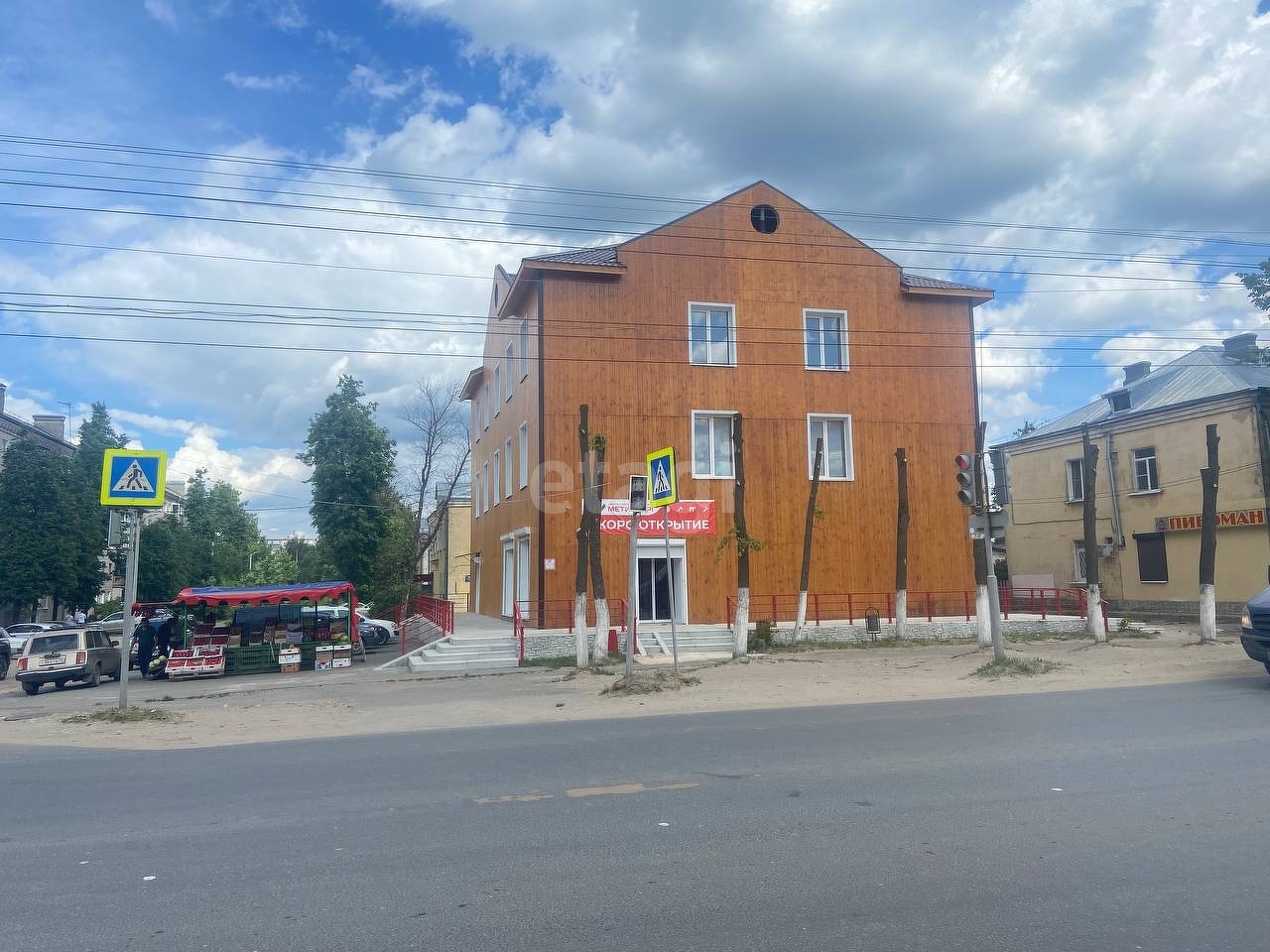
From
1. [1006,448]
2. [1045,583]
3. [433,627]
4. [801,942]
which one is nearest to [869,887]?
[801,942]

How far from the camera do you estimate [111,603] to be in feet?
186

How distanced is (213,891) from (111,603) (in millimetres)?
59672

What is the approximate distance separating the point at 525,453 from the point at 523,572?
12.0 feet

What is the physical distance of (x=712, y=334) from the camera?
27.3m

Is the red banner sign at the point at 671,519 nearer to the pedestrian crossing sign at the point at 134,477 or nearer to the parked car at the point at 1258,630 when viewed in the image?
the pedestrian crossing sign at the point at 134,477

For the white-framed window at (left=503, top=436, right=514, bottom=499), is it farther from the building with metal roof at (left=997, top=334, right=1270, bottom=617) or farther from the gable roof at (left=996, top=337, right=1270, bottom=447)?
the gable roof at (left=996, top=337, right=1270, bottom=447)

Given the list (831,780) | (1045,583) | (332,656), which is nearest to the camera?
(831,780)

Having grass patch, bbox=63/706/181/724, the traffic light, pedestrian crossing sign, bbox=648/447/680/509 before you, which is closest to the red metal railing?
the traffic light

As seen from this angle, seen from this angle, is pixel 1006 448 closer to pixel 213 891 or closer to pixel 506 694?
pixel 506 694

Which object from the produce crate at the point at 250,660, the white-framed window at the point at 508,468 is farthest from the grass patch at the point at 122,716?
the white-framed window at the point at 508,468

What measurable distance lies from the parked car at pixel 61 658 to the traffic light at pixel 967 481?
2058 cm

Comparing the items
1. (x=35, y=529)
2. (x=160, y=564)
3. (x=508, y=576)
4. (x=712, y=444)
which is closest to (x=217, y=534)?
(x=160, y=564)

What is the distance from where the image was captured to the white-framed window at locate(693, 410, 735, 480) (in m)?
26.6

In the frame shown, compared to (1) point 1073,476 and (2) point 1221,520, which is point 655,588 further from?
(1) point 1073,476
